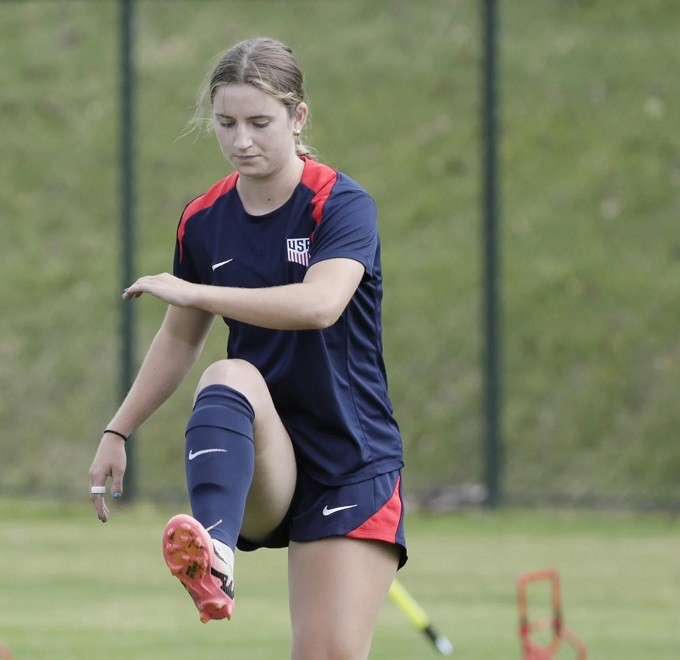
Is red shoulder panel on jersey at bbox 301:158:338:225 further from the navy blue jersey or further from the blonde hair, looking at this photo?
the blonde hair

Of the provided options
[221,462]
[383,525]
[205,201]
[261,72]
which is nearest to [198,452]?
[221,462]

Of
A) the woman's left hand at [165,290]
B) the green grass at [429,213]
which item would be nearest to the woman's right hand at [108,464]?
the woman's left hand at [165,290]

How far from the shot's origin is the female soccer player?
345cm

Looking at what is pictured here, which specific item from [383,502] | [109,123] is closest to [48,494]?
[109,123]

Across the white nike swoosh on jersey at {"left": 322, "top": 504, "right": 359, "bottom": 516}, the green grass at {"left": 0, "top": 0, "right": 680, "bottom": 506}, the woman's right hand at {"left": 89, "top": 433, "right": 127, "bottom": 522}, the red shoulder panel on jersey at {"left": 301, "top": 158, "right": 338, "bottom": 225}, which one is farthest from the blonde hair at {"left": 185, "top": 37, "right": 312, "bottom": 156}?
the green grass at {"left": 0, "top": 0, "right": 680, "bottom": 506}

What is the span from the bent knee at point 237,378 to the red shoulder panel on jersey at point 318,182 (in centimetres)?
38

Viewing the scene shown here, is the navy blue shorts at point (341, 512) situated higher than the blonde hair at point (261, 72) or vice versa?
the blonde hair at point (261, 72)

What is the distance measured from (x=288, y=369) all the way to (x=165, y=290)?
455 millimetres

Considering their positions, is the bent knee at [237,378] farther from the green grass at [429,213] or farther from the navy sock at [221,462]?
the green grass at [429,213]

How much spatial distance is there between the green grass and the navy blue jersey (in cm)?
706

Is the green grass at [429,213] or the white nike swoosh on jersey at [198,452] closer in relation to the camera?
the white nike swoosh on jersey at [198,452]

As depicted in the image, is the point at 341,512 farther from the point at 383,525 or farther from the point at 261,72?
the point at 261,72

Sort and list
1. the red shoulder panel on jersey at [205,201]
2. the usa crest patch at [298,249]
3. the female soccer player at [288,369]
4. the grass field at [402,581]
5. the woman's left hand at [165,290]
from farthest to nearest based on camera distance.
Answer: the grass field at [402,581] < the red shoulder panel on jersey at [205,201] < the usa crest patch at [298,249] < the female soccer player at [288,369] < the woman's left hand at [165,290]

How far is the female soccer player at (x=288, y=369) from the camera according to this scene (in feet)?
11.3
